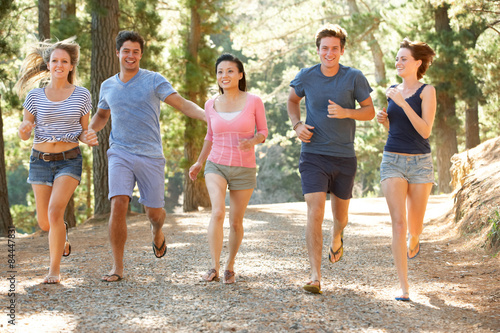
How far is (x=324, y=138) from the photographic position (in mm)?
5062

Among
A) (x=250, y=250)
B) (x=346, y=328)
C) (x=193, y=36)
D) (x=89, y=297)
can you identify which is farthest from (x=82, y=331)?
(x=193, y=36)

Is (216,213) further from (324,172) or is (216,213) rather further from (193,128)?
(193,128)

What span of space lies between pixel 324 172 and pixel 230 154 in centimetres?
88

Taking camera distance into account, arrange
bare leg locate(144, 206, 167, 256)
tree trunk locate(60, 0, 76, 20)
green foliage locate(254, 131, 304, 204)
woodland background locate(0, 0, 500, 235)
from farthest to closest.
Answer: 1. green foliage locate(254, 131, 304, 204)
2. tree trunk locate(60, 0, 76, 20)
3. woodland background locate(0, 0, 500, 235)
4. bare leg locate(144, 206, 167, 256)

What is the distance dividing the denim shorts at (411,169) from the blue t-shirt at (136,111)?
2207 millimetres

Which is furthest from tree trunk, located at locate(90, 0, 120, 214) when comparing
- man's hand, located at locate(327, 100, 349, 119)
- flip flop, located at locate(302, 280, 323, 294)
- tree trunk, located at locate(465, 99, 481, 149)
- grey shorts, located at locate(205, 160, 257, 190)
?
tree trunk, located at locate(465, 99, 481, 149)

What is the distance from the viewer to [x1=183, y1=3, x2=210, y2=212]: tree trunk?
15812mm

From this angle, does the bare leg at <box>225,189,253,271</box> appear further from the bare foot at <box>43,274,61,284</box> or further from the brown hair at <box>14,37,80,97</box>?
the brown hair at <box>14,37,80,97</box>

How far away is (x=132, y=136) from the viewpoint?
17.5ft

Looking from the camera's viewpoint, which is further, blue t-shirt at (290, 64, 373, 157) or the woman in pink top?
the woman in pink top

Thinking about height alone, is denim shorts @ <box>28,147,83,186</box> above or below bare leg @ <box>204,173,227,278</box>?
above

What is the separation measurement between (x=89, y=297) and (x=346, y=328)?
7.08 ft

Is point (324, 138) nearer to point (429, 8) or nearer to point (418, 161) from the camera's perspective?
point (418, 161)

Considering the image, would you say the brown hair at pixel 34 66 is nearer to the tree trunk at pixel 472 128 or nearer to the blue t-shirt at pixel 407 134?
the blue t-shirt at pixel 407 134
